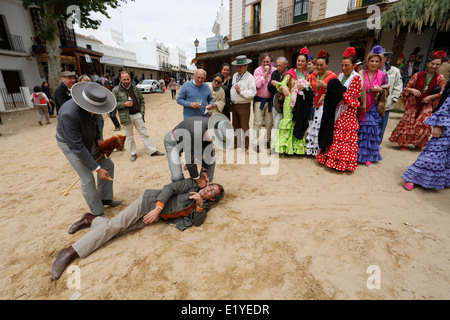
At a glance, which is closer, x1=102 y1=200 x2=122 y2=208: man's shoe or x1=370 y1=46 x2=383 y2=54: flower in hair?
x1=102 y1=200 x2=122 y2=208: man's shoe

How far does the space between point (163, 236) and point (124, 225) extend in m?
0.45

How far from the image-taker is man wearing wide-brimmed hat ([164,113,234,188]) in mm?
2646

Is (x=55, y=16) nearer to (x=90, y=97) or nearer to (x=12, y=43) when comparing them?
(x=12, y=43)

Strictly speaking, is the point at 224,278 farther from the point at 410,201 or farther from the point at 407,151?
the point at 407,151

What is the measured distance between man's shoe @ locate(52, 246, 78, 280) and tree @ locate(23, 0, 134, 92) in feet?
39.7

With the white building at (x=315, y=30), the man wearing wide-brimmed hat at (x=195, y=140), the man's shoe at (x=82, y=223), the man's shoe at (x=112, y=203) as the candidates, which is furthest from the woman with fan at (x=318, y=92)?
the white building at (x=315, y=30)

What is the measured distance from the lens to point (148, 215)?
2438 millimetres

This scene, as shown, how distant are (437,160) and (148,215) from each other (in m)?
4.04

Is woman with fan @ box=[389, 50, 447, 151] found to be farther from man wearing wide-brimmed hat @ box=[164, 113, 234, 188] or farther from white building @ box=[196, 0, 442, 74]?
white building @ box=[196, 0, 442, 74]

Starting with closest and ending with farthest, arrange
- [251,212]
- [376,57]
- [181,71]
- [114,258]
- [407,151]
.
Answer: [114,258]
[251,212]
[376,57]
[407,151]
[181,71]

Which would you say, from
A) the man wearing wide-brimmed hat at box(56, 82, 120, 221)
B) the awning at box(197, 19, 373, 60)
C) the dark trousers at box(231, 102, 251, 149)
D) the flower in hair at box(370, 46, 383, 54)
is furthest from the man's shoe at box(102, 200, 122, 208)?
the awning at box(197, 19, 373, 60)

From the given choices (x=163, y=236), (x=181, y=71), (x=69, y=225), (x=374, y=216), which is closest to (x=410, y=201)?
(x=374, y=216)

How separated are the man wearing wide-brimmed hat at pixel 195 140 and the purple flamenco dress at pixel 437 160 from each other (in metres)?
2.94
